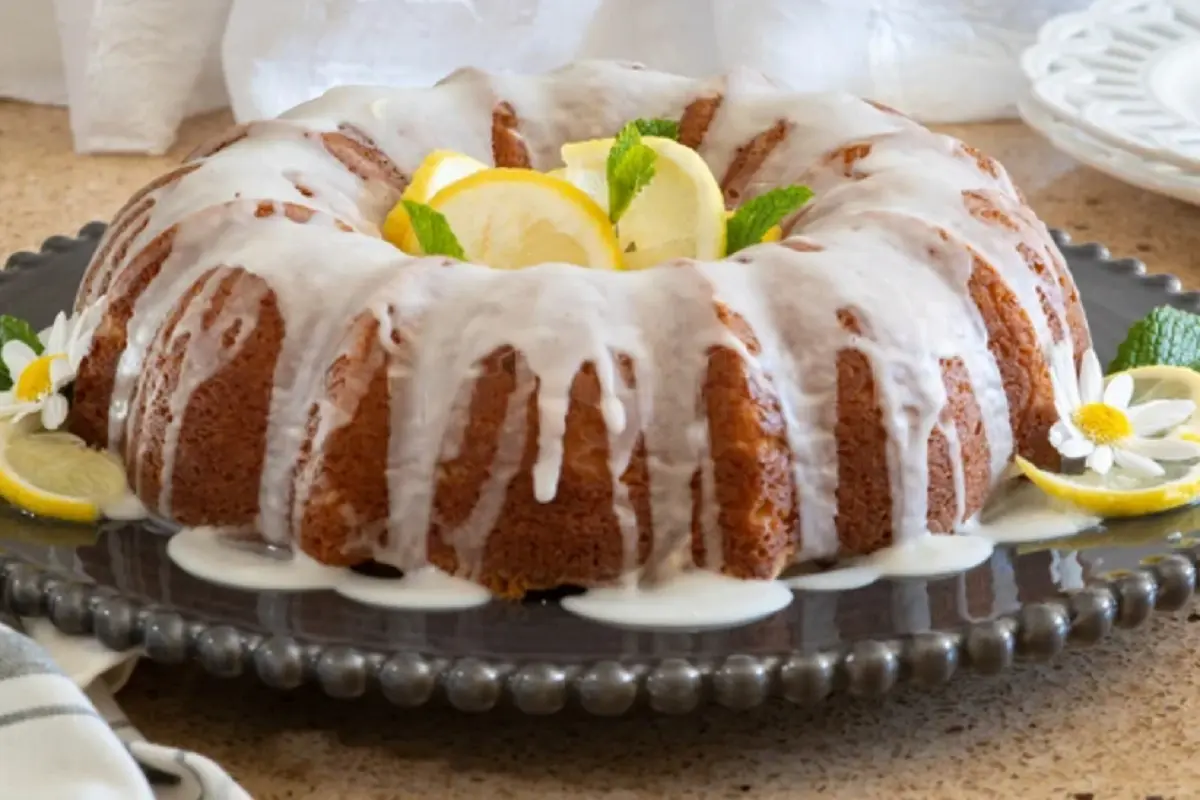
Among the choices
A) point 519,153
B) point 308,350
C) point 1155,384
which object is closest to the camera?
point 308,350

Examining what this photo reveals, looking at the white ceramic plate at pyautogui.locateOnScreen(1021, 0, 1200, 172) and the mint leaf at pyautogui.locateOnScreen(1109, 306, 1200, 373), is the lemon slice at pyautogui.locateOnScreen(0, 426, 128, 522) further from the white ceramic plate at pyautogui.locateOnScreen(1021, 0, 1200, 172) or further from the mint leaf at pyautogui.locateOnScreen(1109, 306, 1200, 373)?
the white ceramic plate at pyautogui.locateOnScreen(1021, 0, 1200, 172)

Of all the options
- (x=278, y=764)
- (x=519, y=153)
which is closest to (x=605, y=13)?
(x=519, y=153)

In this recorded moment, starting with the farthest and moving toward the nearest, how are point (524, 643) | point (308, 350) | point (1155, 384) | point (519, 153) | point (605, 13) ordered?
point (605, 13) → point (519, 153) → point (1155, 384) → point (308, 350) → point (524, 643)

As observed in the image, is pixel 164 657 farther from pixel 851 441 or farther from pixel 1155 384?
pixel 1155 384

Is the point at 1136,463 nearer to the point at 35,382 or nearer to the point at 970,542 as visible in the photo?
the point at 970,542

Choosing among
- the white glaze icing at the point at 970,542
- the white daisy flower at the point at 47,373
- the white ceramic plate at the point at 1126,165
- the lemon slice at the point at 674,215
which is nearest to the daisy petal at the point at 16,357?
the white daisy flower at the point at 47,373

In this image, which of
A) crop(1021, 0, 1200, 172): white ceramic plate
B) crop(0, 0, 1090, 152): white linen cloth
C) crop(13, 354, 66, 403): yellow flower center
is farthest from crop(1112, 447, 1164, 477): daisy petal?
crop(0, 0, 1090, 152): white linen cloth

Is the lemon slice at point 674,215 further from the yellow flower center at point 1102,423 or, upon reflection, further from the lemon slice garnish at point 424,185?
the yellow flower center at point 1102,423
